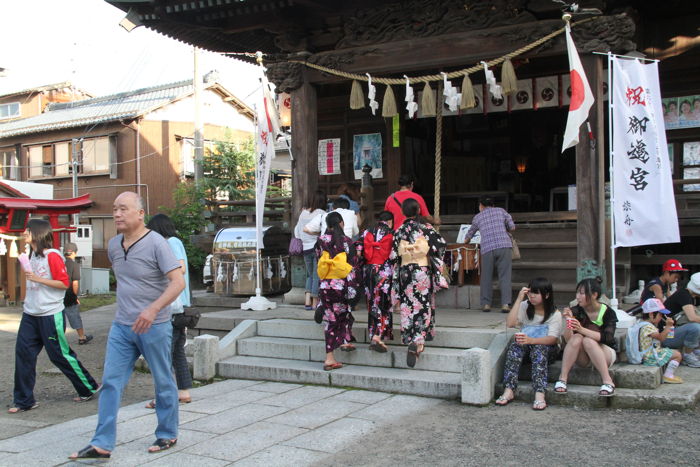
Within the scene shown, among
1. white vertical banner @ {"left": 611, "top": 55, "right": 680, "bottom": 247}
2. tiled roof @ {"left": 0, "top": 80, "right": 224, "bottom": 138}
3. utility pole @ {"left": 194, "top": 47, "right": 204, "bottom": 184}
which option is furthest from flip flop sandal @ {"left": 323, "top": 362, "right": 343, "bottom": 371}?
tiled roof @ {"left": 0, "top": 80, "right": 224, "bottom": 138}

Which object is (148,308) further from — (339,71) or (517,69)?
(517,69)

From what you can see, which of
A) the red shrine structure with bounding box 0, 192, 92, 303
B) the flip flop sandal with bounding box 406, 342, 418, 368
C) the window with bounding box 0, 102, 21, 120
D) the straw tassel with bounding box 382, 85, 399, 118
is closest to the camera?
the flip flop sandal with bounding box 406, 342, 418, 368

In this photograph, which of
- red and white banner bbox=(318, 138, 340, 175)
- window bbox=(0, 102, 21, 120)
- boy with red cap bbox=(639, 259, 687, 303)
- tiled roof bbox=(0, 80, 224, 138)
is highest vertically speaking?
window bbox=(0, 102, 21, 120)

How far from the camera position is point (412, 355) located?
720cm

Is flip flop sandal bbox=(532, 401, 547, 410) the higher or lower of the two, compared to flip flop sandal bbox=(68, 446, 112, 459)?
lower

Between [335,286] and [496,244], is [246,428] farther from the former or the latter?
[496,244]

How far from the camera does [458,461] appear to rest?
16.5 feet

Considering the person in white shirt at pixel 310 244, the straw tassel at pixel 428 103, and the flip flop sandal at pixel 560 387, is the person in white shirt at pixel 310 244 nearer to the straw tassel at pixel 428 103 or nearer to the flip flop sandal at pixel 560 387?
the straw tassel at pixel 428 103

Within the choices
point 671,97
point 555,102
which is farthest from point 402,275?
point 671,97

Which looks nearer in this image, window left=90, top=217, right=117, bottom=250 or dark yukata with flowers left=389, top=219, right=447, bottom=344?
dark yukata with flowers left=389, top=219, right=447, bottom=344

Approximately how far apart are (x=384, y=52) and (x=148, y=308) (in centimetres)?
687

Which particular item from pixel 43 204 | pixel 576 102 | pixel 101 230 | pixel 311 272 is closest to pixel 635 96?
pixel 576 102

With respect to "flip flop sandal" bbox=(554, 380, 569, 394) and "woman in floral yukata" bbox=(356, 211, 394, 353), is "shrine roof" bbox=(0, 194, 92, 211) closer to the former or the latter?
"woman in floral yukata" bbox=(356, 211, 394, 353)

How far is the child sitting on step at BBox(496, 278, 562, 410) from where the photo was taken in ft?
21.0
